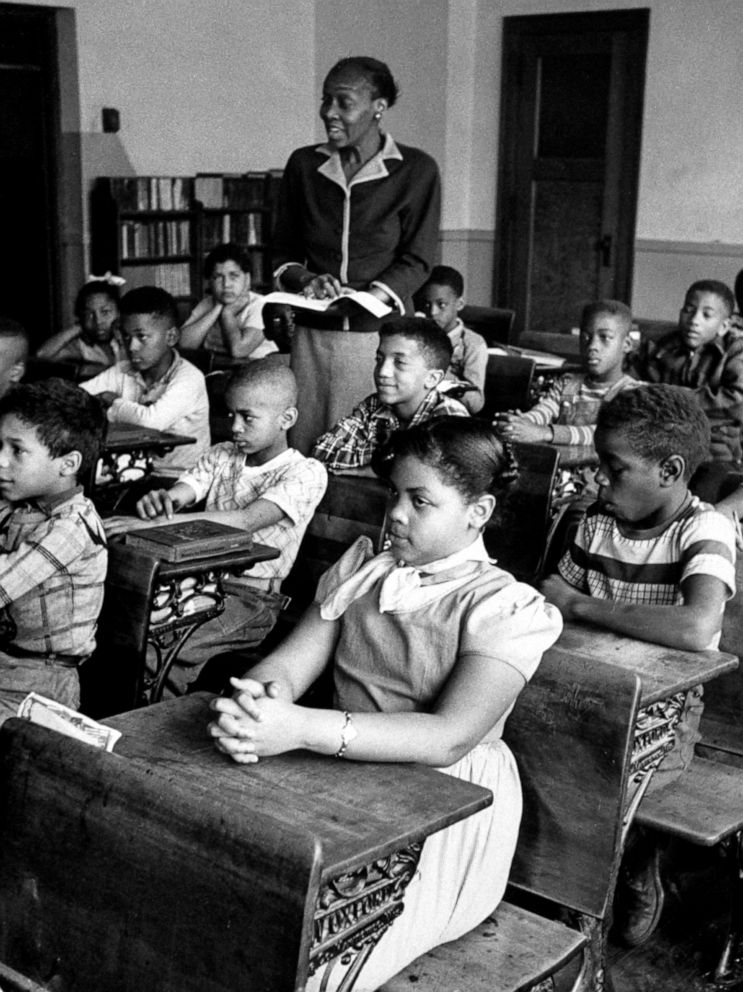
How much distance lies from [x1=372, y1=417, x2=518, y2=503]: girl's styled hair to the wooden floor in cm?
106

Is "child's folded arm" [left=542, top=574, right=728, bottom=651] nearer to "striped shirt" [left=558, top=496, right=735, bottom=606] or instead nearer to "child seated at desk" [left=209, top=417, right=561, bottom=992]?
"striped shirt" [left=558, top=496, right=735, bottom=606]

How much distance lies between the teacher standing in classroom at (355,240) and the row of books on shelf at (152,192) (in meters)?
4.28

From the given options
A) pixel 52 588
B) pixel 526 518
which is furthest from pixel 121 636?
pixel 526 518

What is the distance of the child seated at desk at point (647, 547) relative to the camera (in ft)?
7.70

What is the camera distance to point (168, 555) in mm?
2635

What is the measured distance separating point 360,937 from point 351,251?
2913 millimetres

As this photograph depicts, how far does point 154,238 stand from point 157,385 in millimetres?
4123

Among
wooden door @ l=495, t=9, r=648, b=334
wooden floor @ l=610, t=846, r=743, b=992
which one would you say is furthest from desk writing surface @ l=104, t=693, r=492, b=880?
wooden door @ l=495, t=9, r=648, b=334

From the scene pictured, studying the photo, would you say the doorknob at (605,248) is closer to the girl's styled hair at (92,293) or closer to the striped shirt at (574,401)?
the girl's styled hair at (92,293)

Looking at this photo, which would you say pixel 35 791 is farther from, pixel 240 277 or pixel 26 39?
pixel 26 39

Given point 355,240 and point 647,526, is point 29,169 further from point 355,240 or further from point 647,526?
point 647,526

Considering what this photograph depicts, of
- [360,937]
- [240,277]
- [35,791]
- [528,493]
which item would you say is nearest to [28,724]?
[35,791]

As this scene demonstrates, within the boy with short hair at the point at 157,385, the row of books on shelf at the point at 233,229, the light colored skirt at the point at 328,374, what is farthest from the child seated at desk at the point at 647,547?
the row of books on shelf at the point at 233,229

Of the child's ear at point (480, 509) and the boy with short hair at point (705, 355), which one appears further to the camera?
the boy with short hair at point (705, 355)
